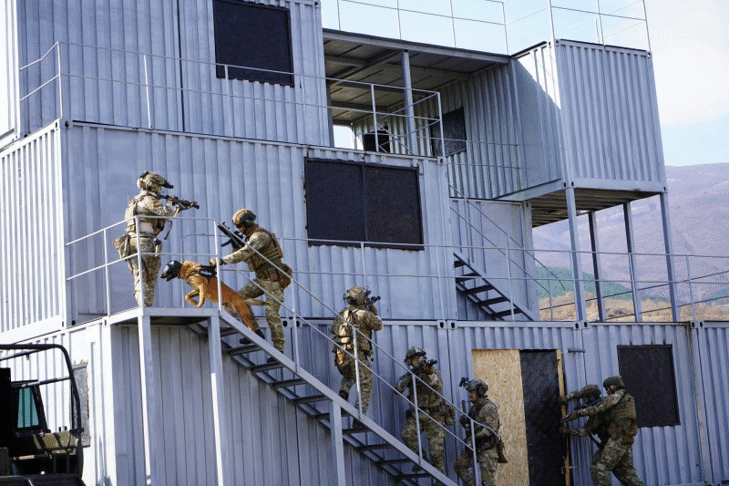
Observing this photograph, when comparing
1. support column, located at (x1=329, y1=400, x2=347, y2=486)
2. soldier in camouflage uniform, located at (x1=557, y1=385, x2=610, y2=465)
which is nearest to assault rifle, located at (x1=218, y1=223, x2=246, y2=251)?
support column, located at (x1=329, y1=400, x2=347, y2=486)

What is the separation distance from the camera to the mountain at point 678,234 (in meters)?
104

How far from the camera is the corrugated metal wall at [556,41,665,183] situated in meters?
23.4

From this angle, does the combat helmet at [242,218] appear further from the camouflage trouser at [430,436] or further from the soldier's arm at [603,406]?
the soldier's arm at [603,406]

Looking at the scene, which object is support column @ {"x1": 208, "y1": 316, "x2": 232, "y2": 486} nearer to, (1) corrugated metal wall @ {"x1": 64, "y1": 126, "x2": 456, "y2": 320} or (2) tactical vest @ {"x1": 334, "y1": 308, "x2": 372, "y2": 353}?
(1) corrugated metal wall @ {"x1": 64, "y1": 126, "x2": 456, "y2": 320}

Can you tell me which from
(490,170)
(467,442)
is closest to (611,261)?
(490,170)

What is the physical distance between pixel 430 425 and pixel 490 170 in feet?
28.2

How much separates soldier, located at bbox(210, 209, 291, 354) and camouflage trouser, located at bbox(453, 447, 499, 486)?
350 centimetres

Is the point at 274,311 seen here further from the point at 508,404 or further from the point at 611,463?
the point at 611,463

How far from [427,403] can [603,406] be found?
130 inches

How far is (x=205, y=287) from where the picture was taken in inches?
608

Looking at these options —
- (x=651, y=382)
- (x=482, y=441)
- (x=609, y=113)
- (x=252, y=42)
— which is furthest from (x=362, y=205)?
(x=609, y=113)

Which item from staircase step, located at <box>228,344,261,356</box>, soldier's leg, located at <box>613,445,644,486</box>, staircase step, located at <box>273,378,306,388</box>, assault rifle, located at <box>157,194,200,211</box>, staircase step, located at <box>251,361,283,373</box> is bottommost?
soldier's leg, located at <box>613,445,644,486</box>

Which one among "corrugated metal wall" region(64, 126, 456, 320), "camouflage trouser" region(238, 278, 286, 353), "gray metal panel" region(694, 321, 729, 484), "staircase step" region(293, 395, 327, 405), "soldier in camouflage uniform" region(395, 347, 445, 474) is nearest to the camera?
"camouflage trouser" region(238, 278, 286, 353)

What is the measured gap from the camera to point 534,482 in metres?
19.5
